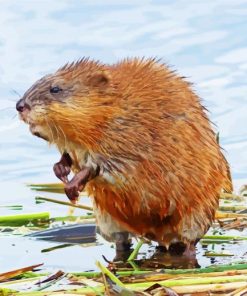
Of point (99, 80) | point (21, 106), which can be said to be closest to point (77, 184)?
point (21, 106)

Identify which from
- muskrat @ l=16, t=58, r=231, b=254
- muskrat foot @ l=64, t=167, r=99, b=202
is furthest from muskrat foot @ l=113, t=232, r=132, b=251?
muskrat foot @ l=64, t=167, r=99, b=202

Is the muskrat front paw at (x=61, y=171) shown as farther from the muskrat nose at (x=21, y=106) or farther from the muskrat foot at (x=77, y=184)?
the muskrat nose at (x=21, y=106)

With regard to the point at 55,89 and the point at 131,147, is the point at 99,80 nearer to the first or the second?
the point at 55,89

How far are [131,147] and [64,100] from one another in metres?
0.43

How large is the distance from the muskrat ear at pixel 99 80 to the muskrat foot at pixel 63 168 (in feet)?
1.33

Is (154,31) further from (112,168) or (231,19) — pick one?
(112,168)

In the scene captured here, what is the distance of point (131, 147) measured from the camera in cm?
745

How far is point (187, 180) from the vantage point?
7508mm

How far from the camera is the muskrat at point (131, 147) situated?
7.40 metres

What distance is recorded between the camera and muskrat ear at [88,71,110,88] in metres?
7.55

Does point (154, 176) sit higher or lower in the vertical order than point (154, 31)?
lower

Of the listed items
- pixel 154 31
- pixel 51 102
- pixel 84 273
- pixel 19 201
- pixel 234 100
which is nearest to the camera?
pixel 84 273

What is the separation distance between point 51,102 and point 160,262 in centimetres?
101

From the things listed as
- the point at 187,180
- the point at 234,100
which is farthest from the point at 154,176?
the point at 234,100
